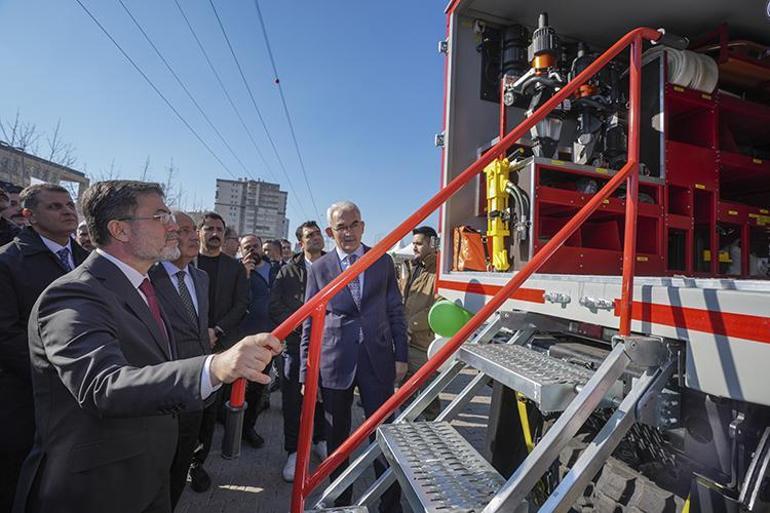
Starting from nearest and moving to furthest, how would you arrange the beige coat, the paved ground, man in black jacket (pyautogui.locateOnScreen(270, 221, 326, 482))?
the paved ground
man in black jacket (pyautogui.locateOnScreen(270, 221, 326, 482))
the beige coat

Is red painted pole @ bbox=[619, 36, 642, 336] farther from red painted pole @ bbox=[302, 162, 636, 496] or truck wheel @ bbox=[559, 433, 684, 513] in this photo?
truck wheel @ bbox=[559, 433, 684, 513]

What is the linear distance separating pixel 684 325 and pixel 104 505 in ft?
6.15

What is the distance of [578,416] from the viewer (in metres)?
1.27

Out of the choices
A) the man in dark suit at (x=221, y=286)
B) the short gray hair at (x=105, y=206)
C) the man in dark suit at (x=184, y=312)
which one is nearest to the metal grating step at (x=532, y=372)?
the short gray hair at (x=105, y=206)

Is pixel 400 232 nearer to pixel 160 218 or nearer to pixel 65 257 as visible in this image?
pixel 160 218

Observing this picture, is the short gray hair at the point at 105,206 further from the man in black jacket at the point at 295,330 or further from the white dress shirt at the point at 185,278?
the man in black jacket at the point at 295,330

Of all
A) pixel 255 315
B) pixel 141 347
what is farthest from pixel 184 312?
pixel 255 315

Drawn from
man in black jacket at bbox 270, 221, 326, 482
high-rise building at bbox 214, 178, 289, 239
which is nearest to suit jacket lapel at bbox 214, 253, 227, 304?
man in black jacket at bbox 270, 221, 326, 482

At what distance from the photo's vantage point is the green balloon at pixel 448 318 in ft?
8.22

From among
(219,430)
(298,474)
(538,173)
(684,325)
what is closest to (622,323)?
(684,325)

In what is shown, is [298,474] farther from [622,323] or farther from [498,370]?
[622,323]

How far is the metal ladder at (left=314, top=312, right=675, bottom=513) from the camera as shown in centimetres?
123

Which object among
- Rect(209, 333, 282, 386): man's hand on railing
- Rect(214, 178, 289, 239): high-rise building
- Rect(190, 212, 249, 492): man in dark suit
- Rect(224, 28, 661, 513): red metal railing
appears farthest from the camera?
Rect(214, 178, 289, 239): high-rise building

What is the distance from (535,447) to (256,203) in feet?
184
